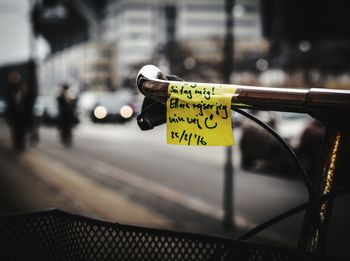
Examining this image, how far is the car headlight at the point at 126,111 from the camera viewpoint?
30406 mm

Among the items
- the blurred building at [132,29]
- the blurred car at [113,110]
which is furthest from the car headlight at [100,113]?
the blurred building at [132,29]

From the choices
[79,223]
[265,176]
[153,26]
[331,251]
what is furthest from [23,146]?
[153,26]

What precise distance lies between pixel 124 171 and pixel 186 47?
63.0m

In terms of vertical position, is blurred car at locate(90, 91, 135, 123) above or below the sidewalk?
below

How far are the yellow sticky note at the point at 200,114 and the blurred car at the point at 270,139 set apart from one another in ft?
30.4

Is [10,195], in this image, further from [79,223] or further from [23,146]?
[23,146]

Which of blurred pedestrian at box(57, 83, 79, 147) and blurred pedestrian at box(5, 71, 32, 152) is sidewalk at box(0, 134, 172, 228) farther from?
blurred pedestrian at box(57, 83, 79, 147)

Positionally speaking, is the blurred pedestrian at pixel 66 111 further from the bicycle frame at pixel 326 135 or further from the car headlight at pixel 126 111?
Answer: the bicycle frame at pixel 326 135

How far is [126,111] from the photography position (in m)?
30.5

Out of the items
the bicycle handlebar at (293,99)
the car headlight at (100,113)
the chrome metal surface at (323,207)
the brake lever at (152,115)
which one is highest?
the bicycle handlebar at (293,99)

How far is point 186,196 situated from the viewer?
8031 mm

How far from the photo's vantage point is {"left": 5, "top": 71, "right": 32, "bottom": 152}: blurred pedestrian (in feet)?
47.2

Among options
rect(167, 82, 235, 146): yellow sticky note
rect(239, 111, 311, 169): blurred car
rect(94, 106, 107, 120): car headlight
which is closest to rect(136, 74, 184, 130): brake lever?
rect(167, 82, 235, 146): yellow sticky note

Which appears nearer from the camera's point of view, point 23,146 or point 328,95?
point 328,95
